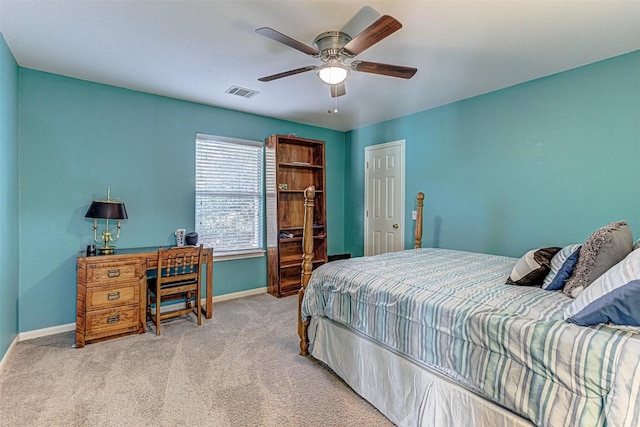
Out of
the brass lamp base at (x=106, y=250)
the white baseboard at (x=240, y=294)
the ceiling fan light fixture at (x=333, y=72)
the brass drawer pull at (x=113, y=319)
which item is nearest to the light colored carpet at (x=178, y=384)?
the brass drawer pull at (x=113, y=319)

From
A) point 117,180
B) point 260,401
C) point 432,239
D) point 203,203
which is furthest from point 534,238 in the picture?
point 117,180

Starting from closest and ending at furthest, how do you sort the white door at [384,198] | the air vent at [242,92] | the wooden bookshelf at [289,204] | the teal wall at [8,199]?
1. the teal wall at [8,199]
2. the air vent at [242,92]
3. the wooden bookshelf at [289,204]
4. the white door at [384,198]

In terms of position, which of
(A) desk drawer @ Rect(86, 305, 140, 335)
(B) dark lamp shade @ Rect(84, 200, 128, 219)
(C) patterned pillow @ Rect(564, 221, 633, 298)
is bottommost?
Result: (A) desk drawer @ Rect(86, 305, 140, 335)

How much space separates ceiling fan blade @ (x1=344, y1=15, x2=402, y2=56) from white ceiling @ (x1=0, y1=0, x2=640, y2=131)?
22cm

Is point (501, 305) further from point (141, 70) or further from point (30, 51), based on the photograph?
point (30, 51)

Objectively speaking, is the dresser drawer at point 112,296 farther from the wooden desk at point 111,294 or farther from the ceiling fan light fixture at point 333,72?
the ceiling fan light fixture at point 333,72

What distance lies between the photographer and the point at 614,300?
1.10m

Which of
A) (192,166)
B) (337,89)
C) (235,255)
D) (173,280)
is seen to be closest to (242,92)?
(192,166)

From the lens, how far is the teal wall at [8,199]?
7.42ft

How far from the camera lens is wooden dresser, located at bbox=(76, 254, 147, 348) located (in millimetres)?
2631

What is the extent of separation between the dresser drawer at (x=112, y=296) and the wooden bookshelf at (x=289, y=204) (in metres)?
1.69

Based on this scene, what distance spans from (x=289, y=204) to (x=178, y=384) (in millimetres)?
2792

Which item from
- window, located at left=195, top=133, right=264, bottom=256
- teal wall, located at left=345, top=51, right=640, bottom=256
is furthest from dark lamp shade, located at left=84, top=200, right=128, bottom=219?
teal wall, located at left=345, top=51, right=640, bottom=256

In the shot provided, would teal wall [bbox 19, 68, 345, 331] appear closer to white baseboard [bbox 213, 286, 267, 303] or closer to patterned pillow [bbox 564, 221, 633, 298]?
white baseboard [bbox 213, 286, 267, 303]
